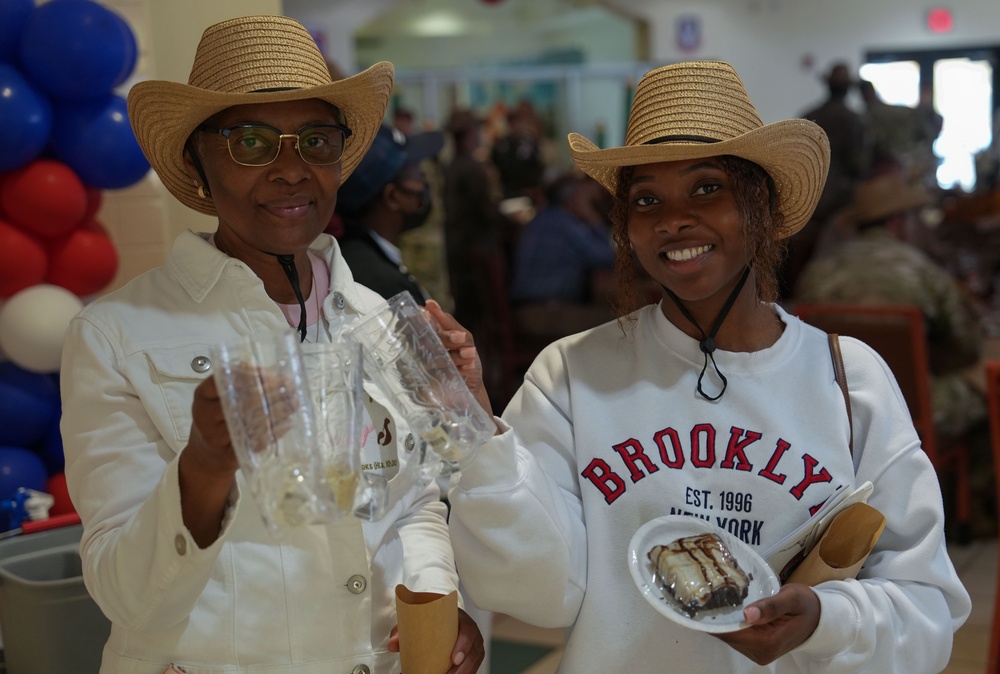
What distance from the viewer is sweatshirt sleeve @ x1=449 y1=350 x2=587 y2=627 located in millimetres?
1417

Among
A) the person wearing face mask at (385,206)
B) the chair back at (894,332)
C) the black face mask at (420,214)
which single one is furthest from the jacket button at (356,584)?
the chair back at (894,332)

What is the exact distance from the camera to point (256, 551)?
4.81ft

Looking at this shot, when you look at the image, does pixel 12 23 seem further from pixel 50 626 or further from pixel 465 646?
pixel 465 646

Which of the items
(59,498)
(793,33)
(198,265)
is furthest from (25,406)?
(793,33)

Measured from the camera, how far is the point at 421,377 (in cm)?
137

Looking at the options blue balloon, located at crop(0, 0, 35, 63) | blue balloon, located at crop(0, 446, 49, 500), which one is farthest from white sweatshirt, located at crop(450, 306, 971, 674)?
blue balloon, located at crop(0, 0, 35, 63)

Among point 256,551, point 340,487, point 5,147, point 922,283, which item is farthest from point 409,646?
point 922,283

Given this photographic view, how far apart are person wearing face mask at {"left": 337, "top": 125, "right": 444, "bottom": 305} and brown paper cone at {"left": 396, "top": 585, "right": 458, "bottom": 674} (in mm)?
1248

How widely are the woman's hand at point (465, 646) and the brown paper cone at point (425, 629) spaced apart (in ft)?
0.12

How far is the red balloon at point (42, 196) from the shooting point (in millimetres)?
2529

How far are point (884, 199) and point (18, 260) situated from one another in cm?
349

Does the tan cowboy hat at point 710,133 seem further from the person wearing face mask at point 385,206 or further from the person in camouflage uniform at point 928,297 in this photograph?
the person in camouflage uniform at point 928,297

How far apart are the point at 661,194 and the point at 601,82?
1129 cm

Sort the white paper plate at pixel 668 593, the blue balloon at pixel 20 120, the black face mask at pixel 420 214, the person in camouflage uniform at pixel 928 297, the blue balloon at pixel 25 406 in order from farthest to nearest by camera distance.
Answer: the person in camouflage uniform at pixel 928 297
the black face mask at pixel 420 214
the blue balloon at pixel 25 406
the blue balloon at pixel 20 120
the white paper plate at pixel 668 593
